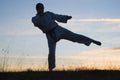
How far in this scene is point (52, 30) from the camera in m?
11.1

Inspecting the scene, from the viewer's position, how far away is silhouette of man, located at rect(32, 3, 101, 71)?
1102 cm

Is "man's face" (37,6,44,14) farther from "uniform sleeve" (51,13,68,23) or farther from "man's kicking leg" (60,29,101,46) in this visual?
"man's kicking leg" (60,29,101,46)

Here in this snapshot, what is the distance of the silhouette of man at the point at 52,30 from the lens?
11.0 metres

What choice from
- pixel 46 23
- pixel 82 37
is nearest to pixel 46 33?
pixel 46 23
